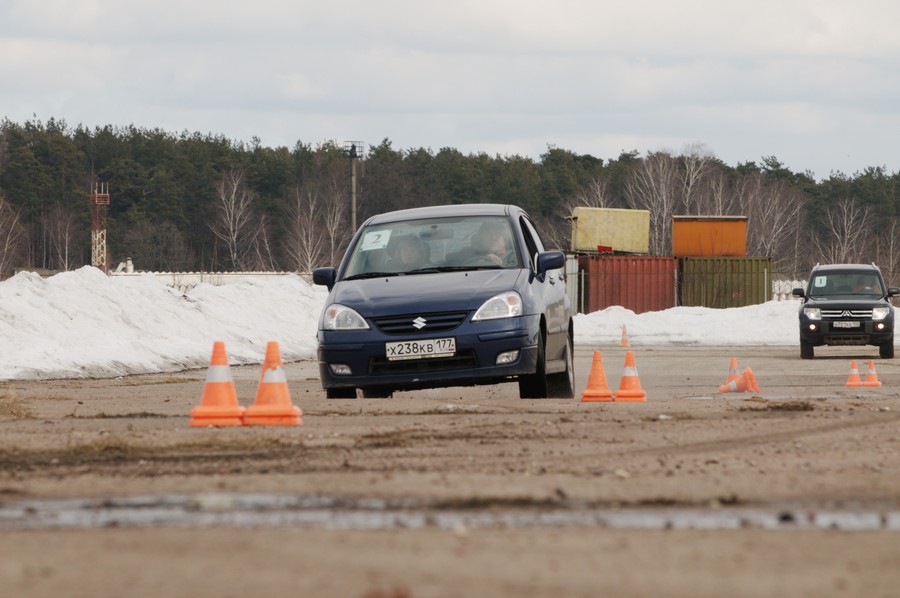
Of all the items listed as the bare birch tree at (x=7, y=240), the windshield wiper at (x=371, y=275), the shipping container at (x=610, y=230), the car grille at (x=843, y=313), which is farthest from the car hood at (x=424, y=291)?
the bare birch tree at (x=7, y=240)

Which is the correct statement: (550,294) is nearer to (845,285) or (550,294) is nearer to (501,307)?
(501,307)

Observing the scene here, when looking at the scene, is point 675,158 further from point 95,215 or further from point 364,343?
point 364,343

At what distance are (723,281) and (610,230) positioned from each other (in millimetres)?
5022

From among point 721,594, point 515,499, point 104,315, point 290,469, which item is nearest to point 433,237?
point 290,469

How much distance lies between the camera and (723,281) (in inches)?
2127

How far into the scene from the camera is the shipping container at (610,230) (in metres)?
56.6

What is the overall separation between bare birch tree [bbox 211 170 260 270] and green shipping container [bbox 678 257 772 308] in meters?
51.1

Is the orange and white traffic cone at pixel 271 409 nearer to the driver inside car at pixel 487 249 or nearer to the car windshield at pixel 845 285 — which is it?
the driver inside car at pixel 487 249

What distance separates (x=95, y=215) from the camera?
90812mm

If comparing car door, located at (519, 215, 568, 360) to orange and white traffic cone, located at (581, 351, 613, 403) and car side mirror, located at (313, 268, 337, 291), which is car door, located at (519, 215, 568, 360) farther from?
car side mirror, located at (313, 268, 337, 291)

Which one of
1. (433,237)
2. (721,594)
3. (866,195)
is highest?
(866,195)

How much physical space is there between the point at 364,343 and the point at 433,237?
4.76ft

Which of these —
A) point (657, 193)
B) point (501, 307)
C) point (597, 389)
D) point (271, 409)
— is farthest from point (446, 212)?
point (657, 193)

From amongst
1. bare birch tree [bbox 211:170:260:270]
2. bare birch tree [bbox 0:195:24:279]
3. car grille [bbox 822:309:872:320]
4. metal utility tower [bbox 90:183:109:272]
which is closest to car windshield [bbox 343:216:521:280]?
car grille [bbox 822:309:872:320]
